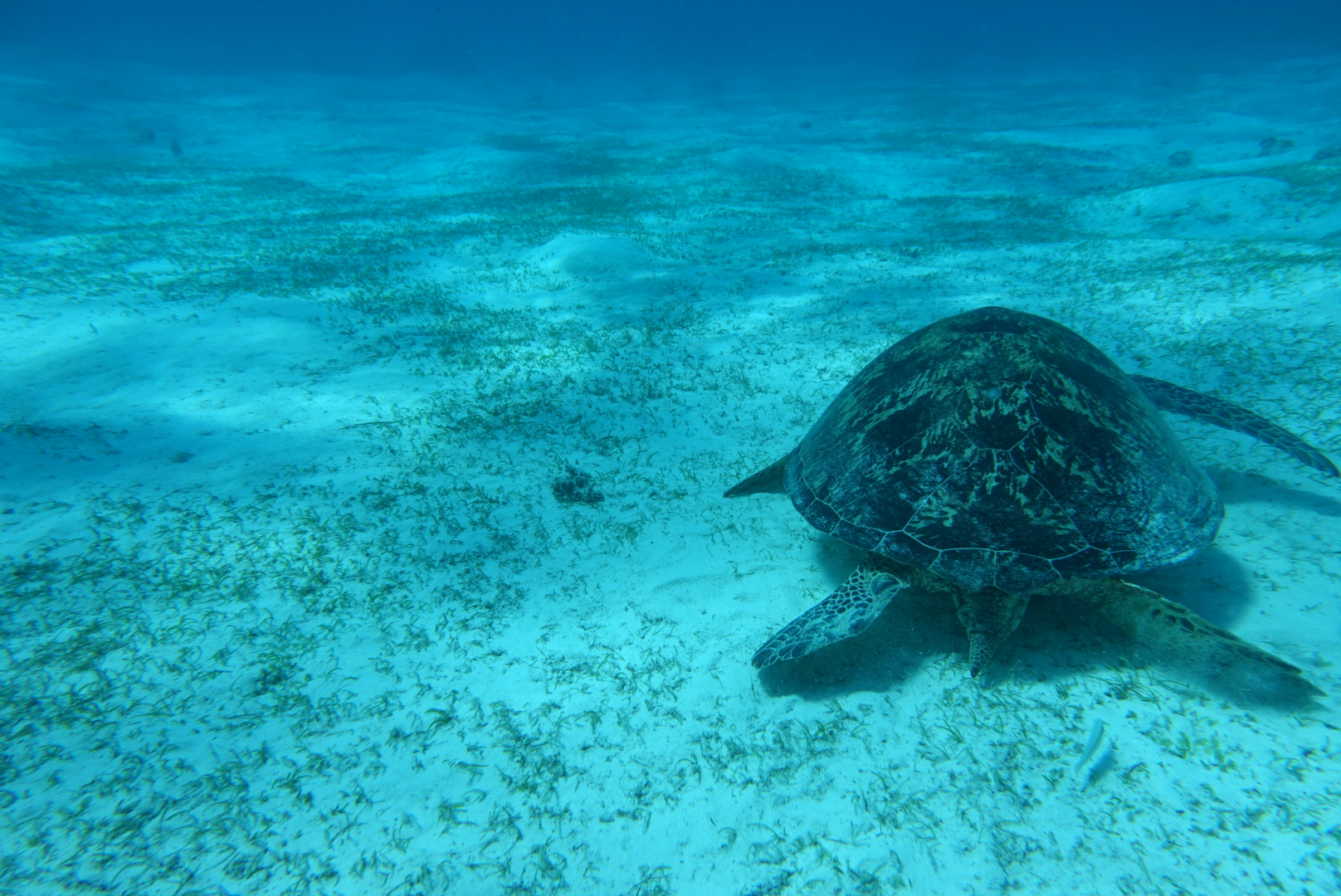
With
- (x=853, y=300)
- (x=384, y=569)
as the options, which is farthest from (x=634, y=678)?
(x=853, y=300)

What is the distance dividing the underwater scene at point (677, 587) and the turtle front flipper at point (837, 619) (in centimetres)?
2

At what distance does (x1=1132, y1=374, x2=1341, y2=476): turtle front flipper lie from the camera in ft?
12.3

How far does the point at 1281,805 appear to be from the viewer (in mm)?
2342

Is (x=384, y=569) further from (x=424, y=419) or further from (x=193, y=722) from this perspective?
(x=424, y=419)

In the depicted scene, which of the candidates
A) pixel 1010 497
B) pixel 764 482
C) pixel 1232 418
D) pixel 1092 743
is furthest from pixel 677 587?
Result: pixel 1232 418

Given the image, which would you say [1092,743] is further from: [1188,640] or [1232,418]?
[1232,418]

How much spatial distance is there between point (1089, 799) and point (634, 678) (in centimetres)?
237

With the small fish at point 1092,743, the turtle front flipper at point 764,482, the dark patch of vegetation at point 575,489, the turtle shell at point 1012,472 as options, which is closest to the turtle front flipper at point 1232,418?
→ the turtle shell at point 1012,472

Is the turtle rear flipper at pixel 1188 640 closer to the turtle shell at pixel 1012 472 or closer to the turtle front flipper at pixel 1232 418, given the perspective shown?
the turtle shell at pixel 1012 472

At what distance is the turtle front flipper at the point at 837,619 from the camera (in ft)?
9.49

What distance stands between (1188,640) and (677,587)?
9.55 feet

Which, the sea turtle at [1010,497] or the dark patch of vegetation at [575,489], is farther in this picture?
the dark patch of vegetation at [575,489]

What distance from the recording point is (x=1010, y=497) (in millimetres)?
3020

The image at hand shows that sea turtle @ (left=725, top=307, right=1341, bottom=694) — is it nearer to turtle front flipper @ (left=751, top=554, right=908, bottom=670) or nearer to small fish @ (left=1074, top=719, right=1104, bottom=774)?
turtle front flipper @ (left=751, top=554, right=908, bottom=670)
